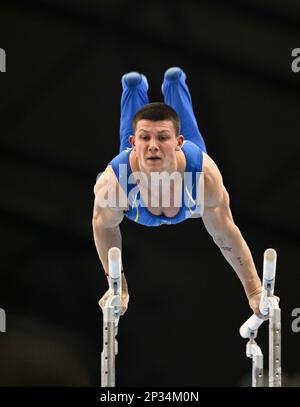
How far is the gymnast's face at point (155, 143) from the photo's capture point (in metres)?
5.01

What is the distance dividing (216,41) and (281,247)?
7.78 ft

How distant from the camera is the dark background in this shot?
8133mm

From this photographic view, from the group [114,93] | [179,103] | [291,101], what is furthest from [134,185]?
[291,101]

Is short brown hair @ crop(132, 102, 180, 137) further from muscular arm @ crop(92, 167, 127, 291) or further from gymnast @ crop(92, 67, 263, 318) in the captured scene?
muscular arm @ crop(92, 167, 127, 291)

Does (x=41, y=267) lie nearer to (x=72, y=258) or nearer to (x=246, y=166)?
(x=72, y=258)

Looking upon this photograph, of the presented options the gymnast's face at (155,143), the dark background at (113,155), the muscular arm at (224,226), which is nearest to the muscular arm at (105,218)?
the gymnast's face at (155,143)

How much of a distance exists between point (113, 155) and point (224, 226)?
2.88 meters

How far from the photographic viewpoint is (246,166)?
8250mm

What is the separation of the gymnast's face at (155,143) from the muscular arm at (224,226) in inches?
14.2

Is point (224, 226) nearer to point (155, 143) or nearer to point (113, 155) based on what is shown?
point (155, 143)

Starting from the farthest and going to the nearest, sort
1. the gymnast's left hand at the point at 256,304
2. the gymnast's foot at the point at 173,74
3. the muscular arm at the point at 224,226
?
the gymnast's foot at the point at 173,74 → the gymnast's left hand at the point at 256,304 → the muscular arm at the point at 224,226

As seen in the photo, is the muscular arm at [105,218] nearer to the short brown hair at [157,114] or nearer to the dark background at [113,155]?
the short brown hair at [157,114]
